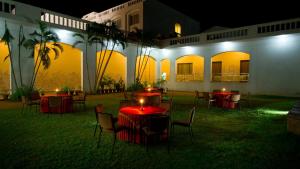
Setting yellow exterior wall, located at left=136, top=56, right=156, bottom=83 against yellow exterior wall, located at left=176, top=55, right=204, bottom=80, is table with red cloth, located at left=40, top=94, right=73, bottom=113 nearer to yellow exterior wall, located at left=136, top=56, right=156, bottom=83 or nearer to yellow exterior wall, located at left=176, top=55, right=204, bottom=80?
yellow exterior wall, located at left=136, top=56, right=156, bottom=83

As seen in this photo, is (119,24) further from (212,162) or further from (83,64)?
(212,162)

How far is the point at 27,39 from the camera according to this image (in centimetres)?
1141

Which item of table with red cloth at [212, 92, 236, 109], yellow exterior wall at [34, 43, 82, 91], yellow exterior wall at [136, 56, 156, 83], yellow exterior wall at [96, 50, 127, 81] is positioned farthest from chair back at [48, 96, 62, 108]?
yellow exterior wall at [136, 56, 156, 83]

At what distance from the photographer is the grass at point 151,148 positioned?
3.55 metres

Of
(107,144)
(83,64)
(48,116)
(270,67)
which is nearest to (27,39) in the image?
(83,64)

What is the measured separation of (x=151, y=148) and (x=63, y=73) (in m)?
13.6

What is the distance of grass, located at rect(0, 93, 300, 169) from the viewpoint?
11.7 ft

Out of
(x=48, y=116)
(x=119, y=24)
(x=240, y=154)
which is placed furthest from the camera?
(x=119, y=24)

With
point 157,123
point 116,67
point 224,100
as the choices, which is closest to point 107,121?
point 157,123

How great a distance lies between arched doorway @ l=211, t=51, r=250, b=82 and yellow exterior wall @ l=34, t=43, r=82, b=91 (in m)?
11.8

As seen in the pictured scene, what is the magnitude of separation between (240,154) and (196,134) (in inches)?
56.6

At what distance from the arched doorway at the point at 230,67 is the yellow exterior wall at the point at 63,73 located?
11.8m

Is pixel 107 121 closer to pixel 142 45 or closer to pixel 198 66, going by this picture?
pixel 142 45

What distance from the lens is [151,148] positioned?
14.0 ft
